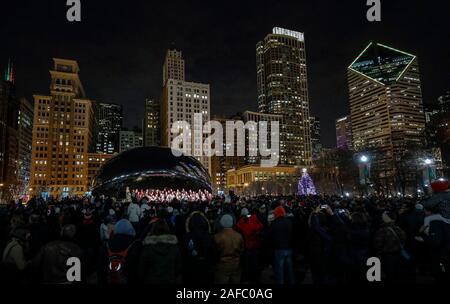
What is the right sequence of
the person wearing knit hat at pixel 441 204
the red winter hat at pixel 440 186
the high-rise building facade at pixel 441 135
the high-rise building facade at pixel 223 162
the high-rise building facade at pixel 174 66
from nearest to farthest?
the person wearing knit hat at pixel 441 204 → the red winter hat at pixel 440 186 → the high-rise building facade at pixel 441 135 → the high-rise building facade at pixel 174 66 → the high-rise building facade at pixel 223 162

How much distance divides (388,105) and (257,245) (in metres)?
195

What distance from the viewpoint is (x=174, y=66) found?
614 feet

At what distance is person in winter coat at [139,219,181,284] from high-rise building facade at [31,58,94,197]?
132665mm

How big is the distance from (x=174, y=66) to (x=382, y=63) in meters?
116

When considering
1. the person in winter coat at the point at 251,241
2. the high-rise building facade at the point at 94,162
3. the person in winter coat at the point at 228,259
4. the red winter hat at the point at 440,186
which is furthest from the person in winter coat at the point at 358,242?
the high-rise building facade at the point at 94,162

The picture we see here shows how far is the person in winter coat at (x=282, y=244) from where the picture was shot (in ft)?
24.8

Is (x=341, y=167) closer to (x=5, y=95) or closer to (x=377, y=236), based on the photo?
(x=377, y=236)

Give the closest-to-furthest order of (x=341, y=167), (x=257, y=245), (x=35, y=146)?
(x=257, y=245)
(x=341, y=167)
(x=35, y=146)

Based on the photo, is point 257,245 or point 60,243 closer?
point 60,243

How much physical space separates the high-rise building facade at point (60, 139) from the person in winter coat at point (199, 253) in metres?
131

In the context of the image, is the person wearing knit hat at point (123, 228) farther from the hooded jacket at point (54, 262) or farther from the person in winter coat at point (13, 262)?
the person in winter coat at point (13, 262)

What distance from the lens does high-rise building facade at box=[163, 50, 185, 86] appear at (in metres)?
185

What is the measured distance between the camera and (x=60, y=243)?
17.1ft

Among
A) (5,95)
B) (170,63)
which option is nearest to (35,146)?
(5,95)
